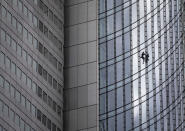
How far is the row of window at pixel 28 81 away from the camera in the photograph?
7788 cm

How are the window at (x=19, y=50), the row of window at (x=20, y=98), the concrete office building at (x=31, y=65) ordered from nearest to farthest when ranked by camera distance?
the row of window at (x=20, y=98) < the concrete office building at (x=31, y=65) < the window at (x=19, y=50)

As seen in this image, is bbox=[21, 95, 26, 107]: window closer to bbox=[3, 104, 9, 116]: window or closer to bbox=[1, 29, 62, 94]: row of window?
bbox=[3, 104, 9, 116]: window

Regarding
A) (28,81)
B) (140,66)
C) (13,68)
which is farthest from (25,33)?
(140,66)

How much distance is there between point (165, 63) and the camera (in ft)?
309

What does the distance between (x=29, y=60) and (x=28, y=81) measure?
8.10 ft

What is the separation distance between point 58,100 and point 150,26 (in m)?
16.6

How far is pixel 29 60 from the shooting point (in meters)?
82.2

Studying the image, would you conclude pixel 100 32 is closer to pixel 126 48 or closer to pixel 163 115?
pixel 126 48

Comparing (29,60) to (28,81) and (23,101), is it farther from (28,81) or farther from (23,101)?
(23,101)

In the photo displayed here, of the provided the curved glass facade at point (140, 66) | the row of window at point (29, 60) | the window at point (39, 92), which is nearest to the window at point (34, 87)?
the window at point (39, 92)

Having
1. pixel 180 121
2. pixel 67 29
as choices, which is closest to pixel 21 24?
pixel 67 29

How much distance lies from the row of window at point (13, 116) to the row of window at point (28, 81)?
13.3 feet

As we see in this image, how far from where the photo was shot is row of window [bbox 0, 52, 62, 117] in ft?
255

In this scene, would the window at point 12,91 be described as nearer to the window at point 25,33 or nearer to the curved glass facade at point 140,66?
the window at point 25,33
